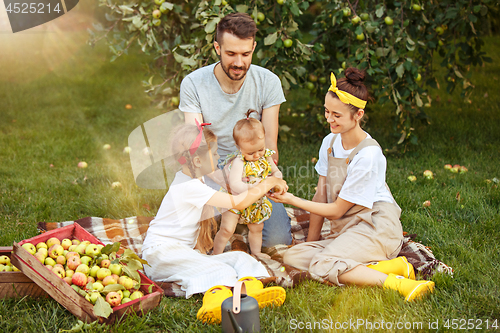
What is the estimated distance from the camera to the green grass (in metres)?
2.09

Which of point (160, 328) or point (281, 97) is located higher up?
point (281, 97)

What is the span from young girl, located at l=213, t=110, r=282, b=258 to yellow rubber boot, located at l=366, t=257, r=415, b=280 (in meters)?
0.74

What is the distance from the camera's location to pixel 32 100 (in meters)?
7.00

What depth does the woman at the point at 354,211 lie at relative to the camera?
240cm

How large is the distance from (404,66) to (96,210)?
3.03m

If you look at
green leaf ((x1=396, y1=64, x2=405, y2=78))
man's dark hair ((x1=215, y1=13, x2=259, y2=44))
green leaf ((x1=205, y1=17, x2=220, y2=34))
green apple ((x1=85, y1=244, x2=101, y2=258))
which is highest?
man's dark hair ((x1=215, y1=13, x2=259, y2=44))

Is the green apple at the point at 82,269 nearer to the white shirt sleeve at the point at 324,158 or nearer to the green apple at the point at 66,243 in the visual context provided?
the green apple at the point at 66,243

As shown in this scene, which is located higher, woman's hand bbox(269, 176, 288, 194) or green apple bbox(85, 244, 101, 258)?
woman's hand bbox(269, 176, 288, 194)

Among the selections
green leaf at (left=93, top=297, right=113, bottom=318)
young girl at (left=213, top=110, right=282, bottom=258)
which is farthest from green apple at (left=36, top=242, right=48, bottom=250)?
young girl at (left=213, top=110, right=282, bottom=258)

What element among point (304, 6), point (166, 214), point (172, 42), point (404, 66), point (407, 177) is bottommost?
point (407, 177)

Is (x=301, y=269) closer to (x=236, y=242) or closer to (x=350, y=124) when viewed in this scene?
(x=236, y=242)

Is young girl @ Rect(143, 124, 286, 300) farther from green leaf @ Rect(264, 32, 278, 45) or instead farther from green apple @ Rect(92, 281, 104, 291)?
green leaf @ Rect(264, 32, 278, 45)

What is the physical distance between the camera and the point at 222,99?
3092mm

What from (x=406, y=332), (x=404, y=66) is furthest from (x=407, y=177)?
(x=406, y=332)
